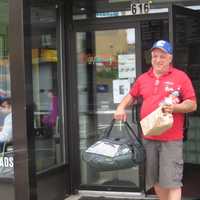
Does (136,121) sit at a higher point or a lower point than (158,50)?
lower

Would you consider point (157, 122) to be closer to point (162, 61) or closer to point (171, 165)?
point (171, 165)

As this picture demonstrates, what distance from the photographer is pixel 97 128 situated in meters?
6.69

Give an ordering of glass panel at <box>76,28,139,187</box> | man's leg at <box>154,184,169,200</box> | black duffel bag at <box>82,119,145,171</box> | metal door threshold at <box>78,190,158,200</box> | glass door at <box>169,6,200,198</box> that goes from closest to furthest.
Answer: black duffel bag at <box>82,119,145,171</box>, man's leg at <box>154,184,169,200</box>, glass door at <box>169,6,200,198</box>, metal door threshold at <box>78,190,158,200</box>, glass panel at <box>76,28,139,187</box>

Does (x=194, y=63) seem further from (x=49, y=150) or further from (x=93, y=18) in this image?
(x=49, y=150)

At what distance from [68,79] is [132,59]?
850 mm

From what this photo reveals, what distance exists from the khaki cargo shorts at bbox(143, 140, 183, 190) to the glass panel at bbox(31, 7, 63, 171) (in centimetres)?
209

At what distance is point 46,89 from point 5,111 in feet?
1.85

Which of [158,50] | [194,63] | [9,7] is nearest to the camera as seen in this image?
[158,50]

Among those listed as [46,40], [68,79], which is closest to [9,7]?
[46,40]

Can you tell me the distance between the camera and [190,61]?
6246 mm

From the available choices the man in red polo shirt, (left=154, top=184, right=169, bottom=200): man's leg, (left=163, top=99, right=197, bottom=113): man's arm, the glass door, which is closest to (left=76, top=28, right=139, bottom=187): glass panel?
the glass door

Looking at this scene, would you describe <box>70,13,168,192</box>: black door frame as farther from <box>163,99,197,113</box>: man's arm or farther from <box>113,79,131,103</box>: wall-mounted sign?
<box>163,99,197,113</box>: man's arm

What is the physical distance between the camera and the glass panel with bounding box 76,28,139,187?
6457mm

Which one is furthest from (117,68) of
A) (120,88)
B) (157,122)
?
(157,122)
